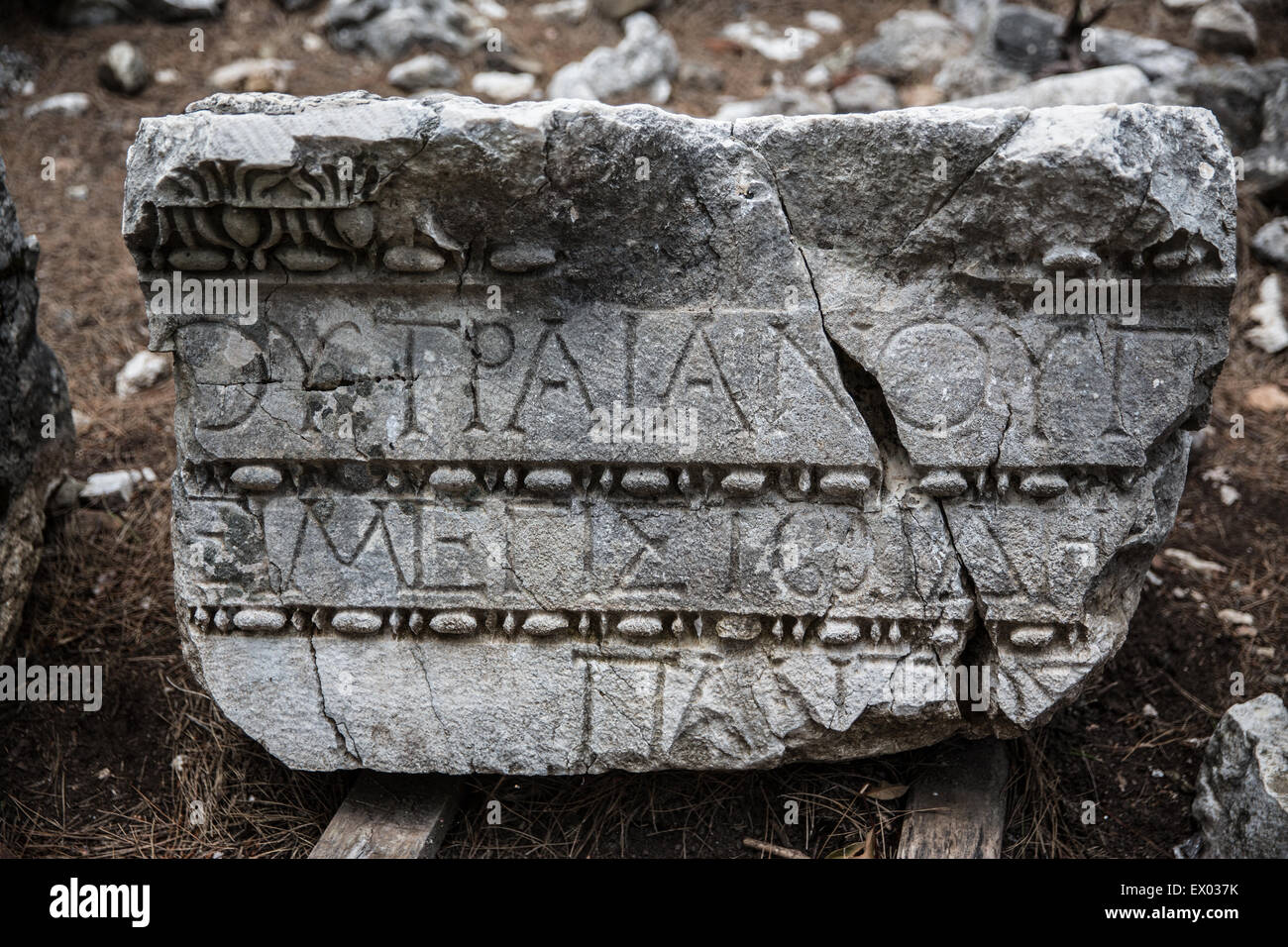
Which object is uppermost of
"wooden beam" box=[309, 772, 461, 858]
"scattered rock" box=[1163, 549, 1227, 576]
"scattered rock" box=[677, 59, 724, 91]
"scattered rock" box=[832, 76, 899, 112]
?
"scattered rock" box=[677, 59, 724, 91]

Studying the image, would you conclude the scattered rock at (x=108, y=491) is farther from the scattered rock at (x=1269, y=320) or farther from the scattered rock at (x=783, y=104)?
the scattered rock at (x=1269, y=320)

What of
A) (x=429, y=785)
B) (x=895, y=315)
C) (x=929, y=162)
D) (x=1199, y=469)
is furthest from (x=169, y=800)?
(x=1199, y=469)

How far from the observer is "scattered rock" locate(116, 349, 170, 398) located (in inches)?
150

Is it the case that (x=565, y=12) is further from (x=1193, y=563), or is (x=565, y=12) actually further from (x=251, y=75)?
(x=1193, y=563)

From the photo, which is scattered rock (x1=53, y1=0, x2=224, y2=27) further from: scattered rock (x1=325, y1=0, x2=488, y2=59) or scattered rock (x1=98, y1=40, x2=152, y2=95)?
scattered rock (x1=325, y1=0, x2=488, y2=59)

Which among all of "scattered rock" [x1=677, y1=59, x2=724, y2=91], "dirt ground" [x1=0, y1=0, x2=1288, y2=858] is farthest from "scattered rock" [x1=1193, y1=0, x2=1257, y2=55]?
"scattered rock" [x1=677, y1=59, x2=724, y2=91]

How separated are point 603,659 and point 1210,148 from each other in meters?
1.60

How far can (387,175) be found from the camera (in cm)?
206

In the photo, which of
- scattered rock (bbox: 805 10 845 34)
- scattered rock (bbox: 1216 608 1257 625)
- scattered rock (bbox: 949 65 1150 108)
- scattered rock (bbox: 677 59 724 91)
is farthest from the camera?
scattered rock (bbox: 805 10 845 34)

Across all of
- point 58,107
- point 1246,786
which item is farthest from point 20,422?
point 1246,786

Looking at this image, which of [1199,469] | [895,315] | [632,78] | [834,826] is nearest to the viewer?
[895,315]

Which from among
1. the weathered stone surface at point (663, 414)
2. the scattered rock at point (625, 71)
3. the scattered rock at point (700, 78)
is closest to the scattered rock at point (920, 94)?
the scattered rock at point (700, 78)

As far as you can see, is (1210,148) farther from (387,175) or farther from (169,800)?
(169,800)

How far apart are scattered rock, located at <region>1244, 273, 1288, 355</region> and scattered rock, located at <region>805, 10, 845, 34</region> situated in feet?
8.19
